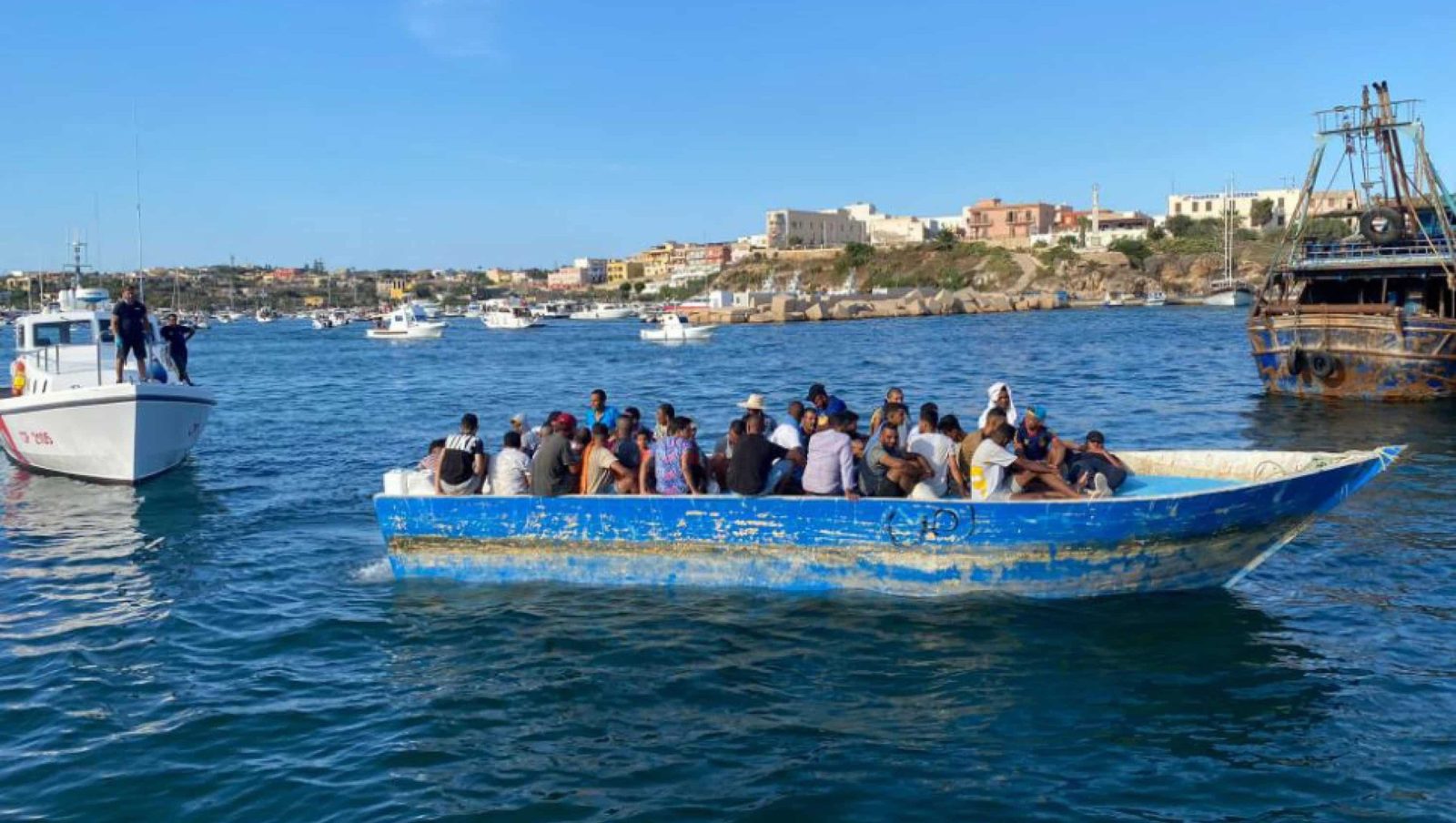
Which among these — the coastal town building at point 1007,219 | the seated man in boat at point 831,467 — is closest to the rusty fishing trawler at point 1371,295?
the seated man in boat at point 831,467

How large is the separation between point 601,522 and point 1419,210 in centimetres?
3127

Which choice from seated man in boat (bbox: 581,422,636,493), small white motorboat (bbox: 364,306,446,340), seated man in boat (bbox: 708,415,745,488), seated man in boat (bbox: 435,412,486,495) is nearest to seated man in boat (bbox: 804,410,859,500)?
seated man in boat (bbox: 708,415,745,488)

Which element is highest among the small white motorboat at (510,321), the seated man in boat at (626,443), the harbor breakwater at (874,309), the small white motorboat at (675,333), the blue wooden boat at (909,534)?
the harbor breakwater at (874,309)

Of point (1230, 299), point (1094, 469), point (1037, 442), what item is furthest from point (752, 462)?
point (1230, 299)

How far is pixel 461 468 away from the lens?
12.4 metres

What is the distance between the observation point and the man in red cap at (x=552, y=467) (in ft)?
39.1

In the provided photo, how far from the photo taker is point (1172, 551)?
1048 centimetres

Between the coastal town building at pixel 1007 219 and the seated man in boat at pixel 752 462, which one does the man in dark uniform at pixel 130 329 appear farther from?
the coastal town building at pixel 1007 219

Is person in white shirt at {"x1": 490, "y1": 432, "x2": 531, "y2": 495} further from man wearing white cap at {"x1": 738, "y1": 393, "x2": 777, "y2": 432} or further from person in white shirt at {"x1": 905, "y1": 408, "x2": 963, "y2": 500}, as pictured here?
person in white shirt at {"x1": 905, "y1": 408, "x2": 963, "y2": 500}

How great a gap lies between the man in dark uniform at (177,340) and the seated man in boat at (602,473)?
43.0 ft

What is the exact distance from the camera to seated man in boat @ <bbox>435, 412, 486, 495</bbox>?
40.8 feet

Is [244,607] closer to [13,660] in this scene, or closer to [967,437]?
[13,660]

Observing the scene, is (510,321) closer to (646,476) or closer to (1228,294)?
(1228,294)

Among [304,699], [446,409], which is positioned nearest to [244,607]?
[304,699]
